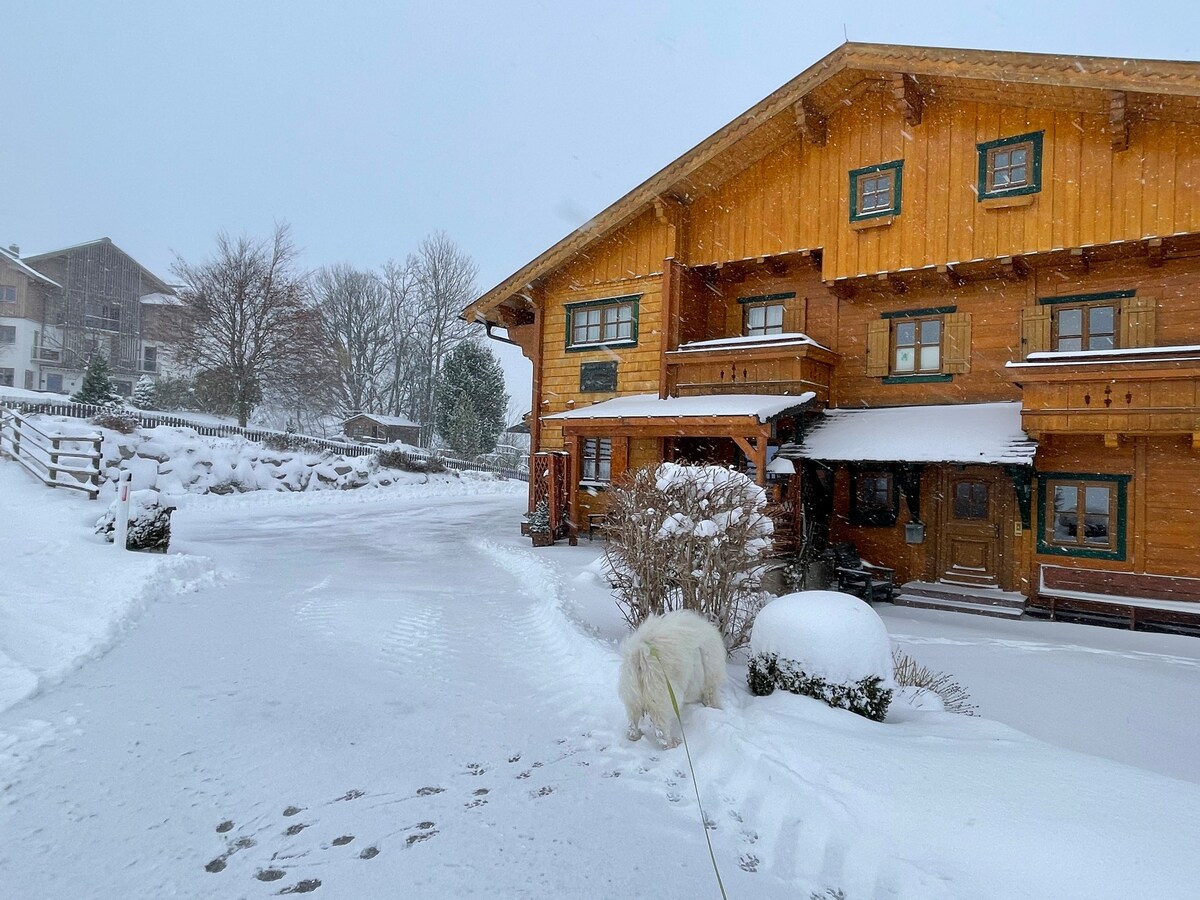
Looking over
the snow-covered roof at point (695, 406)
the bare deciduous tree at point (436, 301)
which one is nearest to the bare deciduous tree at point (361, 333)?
the bare deciduous tree at point (436, 301)

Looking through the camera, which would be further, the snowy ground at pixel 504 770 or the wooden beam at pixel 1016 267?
the wooden beam at pixel 1016 267

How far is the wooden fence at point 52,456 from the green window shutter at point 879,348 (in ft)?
51.4

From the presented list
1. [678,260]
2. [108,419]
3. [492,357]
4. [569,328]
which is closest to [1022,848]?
[678,260]

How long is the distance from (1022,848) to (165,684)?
5.54m

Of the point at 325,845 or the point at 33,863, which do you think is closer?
the point at 33,863

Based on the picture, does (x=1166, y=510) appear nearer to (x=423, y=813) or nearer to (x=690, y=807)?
(x=690, y=807)

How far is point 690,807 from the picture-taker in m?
3.45

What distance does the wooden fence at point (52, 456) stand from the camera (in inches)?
517

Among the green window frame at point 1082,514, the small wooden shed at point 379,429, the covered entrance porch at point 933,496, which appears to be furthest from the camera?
the small wooden shed at point 379,429

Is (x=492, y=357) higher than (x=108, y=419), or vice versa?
(x=492, y=357)

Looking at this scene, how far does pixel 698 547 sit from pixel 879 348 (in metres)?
8.73

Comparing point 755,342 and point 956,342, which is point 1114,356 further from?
point 755,342

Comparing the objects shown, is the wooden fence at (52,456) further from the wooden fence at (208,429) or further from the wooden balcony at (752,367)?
the wooden balcony at (752,367)

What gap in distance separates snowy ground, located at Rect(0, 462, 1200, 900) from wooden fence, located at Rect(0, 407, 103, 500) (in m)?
7.29
